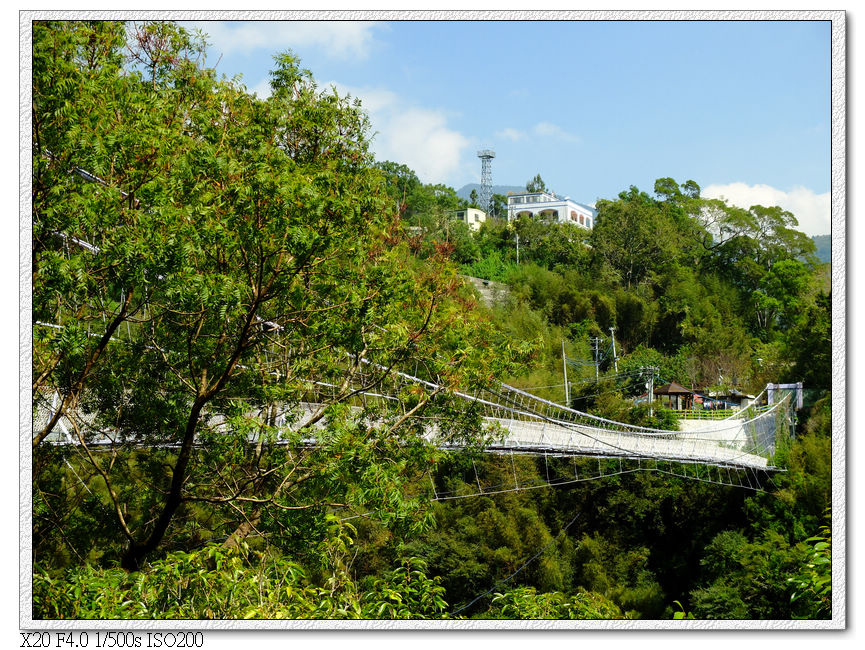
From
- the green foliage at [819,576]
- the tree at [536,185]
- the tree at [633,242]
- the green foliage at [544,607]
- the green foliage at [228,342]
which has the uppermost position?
the tree at [536,185]

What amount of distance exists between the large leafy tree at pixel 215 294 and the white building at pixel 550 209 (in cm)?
1429

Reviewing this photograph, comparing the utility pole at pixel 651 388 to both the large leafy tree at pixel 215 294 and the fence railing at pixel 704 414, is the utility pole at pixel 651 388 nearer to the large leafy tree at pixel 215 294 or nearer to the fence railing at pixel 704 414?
the fence railing at pixel 704 414

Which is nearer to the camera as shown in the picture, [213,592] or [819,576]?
[213,592]

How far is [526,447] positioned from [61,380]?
436 cm

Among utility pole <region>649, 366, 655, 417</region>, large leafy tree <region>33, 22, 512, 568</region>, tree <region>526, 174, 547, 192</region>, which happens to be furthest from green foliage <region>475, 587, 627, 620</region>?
tree <region>526, 174, 547, 192</region>

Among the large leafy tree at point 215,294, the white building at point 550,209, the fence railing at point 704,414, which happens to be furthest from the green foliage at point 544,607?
the white building at point 550,209

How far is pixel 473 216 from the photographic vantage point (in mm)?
17359

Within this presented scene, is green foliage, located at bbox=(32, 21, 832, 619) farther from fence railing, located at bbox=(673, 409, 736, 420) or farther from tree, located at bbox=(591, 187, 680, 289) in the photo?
tree, located at bbox=(591, 187, 680, 289)

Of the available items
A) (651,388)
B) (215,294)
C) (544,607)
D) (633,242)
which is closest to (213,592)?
(215,294)

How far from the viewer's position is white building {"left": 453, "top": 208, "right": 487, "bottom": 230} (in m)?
16.7

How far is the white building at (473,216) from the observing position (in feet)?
54.8

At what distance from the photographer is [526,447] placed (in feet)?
20.5

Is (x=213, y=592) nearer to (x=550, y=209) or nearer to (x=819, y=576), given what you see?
(x=819, y=576)

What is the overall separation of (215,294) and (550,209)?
15891 mm
